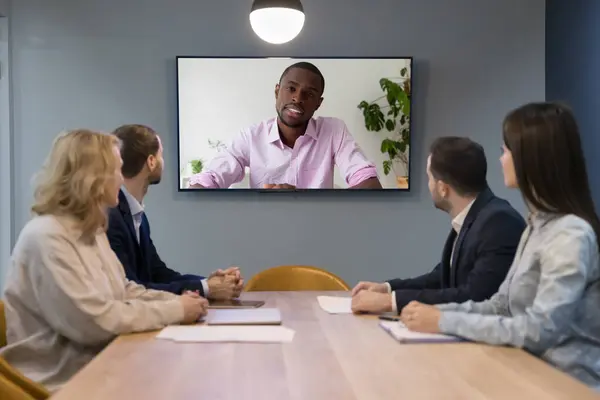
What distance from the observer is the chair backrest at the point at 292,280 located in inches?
120

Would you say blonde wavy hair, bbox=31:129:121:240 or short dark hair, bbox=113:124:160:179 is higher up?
short dark hair, bbox=113:124:160:179

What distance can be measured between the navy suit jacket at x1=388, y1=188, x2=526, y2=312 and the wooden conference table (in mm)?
403

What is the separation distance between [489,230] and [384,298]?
411mm

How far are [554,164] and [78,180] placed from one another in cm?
131

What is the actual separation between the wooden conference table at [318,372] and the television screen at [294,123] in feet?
6.87

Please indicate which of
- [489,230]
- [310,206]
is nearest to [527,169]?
[489,230]

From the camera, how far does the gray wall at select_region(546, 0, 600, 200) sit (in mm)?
3403

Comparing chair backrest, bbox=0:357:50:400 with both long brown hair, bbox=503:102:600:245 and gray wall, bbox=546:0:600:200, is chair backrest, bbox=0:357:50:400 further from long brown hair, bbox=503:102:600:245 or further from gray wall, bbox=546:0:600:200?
gray wall, bbox=546:0:600:200

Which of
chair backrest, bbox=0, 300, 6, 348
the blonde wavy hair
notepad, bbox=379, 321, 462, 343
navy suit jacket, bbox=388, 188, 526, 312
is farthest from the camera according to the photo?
navy suit jacket, bbox=388, 188, 526, 312

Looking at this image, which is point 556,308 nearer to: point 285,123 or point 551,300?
point 551,300

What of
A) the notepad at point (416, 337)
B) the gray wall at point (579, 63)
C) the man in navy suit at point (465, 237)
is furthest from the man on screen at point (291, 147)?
the notepad at point (416, 337)

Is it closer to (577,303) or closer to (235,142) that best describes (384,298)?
(577,303)

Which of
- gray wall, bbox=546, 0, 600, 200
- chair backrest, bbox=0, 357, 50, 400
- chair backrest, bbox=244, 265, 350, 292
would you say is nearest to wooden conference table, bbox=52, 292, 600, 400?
chair backrest, bbox=0, 357, 50, 400

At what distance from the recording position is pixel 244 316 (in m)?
2.04
